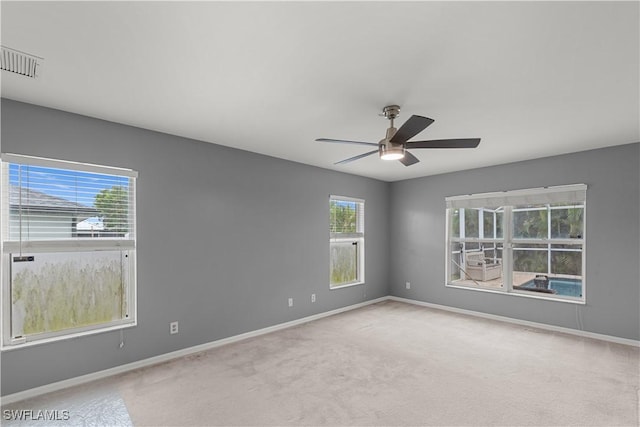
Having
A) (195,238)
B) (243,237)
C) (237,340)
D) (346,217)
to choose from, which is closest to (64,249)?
(195,238)

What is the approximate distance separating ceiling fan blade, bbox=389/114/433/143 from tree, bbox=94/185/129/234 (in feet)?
8.61

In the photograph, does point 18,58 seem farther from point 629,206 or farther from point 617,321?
point 617,321

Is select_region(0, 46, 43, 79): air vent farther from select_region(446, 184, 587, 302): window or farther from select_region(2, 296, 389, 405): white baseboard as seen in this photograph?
select_region(446, 184, 587, 302): window

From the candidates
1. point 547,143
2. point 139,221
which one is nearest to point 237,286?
point 139,221

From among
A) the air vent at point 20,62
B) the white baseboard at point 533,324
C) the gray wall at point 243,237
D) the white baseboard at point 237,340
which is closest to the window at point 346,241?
the gray wall at point 243,237

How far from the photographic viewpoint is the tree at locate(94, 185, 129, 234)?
3.02 m

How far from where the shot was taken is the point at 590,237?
4.09 metres

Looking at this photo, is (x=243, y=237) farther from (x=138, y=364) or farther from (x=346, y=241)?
(x=346, y=241)

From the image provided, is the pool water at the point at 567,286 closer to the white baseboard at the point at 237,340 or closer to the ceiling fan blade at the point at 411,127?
the white baseboard at the point at 237,340

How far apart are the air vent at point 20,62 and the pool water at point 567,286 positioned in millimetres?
5909

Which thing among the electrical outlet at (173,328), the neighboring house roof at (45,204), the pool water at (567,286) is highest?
the neighboring house roof at (45,204)

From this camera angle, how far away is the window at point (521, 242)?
4.28m

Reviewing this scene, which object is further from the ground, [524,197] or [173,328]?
[524,197]

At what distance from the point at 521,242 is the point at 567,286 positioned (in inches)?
31.1
